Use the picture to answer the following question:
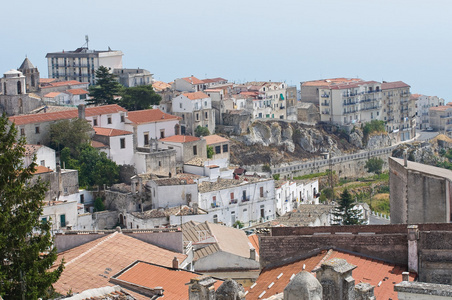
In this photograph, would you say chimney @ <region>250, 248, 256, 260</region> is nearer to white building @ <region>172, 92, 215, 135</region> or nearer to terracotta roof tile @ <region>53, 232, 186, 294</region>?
Result: terracotta roof tile @ <region>53, 232, 186, 294</region>

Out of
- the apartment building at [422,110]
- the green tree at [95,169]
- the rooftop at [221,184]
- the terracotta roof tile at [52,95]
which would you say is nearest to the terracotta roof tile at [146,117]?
the green tree at [95,169]

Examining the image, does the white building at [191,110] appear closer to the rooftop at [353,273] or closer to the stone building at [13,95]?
the stone building at [13,95]

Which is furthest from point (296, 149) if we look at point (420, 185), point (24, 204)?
point (24, 204)

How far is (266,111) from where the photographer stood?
8412 cm

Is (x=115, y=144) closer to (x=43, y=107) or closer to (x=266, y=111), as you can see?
(x=43, y=107)

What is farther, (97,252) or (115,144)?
(115,144)

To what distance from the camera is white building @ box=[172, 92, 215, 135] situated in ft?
228

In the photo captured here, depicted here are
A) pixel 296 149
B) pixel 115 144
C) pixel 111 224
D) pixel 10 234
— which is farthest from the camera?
pixel 296 149

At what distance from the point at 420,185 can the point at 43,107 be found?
41312 millimetres

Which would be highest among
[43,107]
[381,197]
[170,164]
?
[43,107]

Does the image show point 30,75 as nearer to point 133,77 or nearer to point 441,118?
point 133,77

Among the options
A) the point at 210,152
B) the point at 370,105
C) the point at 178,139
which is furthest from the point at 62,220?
the point at 370,105

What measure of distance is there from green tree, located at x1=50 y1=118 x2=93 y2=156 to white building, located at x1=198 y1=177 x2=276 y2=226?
841 centimetres

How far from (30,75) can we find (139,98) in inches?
422
